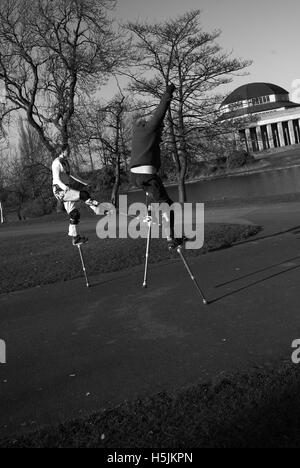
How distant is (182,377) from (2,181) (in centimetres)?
5167

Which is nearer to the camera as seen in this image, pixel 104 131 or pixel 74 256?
pixel 74 256

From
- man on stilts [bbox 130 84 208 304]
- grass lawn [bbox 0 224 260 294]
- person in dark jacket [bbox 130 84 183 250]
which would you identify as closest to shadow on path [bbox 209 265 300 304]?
man on stilts [bbox 130 84 208 304]

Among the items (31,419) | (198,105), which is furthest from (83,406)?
(198,105)

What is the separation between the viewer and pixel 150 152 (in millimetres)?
8609

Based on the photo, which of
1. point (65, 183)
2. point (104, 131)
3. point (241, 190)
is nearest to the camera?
point (65, 183)

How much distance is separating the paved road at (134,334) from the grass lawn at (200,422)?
0.32 metres

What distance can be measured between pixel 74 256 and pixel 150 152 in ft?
Answer: 15.9

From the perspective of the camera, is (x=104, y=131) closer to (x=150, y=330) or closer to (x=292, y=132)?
(x=150, y=330)

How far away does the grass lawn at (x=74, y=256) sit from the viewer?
10.9m

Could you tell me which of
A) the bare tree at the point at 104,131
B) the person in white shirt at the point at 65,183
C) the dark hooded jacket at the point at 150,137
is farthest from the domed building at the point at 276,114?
the dark hooded jacket at the point at 150,137

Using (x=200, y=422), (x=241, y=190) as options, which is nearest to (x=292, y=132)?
(x=241, y=190)

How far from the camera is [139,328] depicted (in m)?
6.83

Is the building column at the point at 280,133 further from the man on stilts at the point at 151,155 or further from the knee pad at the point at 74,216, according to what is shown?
the man on stilts at the point at 151,155
